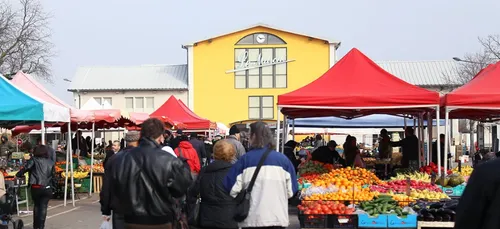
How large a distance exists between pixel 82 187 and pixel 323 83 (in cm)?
899

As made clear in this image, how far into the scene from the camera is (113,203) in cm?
589

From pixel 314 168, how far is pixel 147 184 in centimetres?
853

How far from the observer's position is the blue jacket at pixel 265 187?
5988 millimetres

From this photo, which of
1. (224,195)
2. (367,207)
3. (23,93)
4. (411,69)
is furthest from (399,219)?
(411,69)

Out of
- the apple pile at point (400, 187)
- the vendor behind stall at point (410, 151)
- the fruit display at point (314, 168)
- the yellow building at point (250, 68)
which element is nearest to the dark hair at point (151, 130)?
the apple pile at point (400, 187)

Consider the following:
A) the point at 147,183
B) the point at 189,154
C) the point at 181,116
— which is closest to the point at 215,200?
the point at 147,183

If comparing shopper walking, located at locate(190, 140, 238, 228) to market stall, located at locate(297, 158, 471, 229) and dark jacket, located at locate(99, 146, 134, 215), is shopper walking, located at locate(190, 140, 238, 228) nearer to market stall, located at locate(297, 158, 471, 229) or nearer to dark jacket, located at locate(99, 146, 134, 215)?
dark jacket, located at locate(99, 146, 134, 215)

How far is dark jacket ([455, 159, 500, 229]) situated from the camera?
2.66 metres

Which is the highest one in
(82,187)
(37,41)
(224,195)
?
(37,41)

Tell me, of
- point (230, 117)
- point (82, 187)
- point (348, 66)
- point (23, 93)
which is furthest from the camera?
point (230, 117)

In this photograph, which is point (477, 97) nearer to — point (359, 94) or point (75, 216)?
point (359, 94)

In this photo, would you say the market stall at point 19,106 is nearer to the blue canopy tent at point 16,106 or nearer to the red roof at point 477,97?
the blue canopy tent at point 16,106

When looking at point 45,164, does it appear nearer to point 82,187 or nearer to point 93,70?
point 82,187

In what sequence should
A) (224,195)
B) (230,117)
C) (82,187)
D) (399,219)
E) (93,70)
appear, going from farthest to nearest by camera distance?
(93,70) < (230,117) < (82,187) < (399,219) < (224,195)
